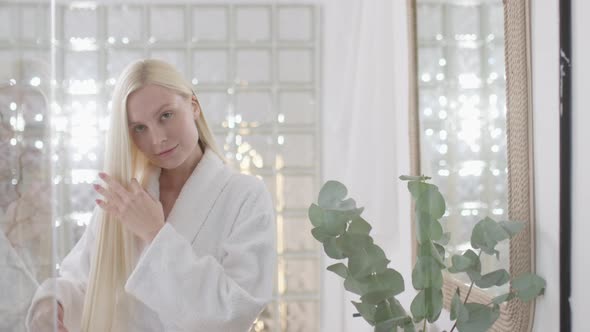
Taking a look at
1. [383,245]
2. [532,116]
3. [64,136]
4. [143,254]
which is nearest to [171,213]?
[143,254]

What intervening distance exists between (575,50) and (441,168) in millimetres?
Answer: 297

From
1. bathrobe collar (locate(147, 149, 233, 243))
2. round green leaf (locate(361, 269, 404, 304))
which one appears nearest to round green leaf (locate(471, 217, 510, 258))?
round green leaf (locate(361, 269, 404, 304))

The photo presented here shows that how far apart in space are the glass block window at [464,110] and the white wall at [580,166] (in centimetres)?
12

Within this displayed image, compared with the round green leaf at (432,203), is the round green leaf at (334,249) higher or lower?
lower

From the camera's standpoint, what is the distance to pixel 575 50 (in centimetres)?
58

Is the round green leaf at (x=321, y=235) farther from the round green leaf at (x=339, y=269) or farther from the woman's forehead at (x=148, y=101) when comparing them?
the woman's forehead at (x=148, y=101)

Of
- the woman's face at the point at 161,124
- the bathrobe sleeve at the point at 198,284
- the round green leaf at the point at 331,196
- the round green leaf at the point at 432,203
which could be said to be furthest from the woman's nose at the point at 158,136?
the round green leaf at the point at 432,203

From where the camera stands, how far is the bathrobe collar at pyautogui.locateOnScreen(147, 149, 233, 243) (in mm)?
801

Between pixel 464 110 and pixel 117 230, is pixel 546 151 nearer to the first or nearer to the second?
pixel 464 110

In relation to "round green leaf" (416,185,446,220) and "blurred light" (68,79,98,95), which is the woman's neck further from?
"round green leaf" (416,185,446,220)

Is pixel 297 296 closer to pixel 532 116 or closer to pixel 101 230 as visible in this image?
pixel 101 230

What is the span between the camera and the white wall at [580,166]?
0.57m

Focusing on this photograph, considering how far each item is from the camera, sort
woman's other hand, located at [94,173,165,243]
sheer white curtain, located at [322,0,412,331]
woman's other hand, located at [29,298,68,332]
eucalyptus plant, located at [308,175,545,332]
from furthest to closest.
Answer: sheer white curtain, located at [322,0,412,331] → woman's other hand, located at [94,173,165,243] → eucalyptus plant, located at [308,175,545,332] → woman's other hand, located at [29,298,68,332]

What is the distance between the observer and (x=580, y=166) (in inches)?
22.8
